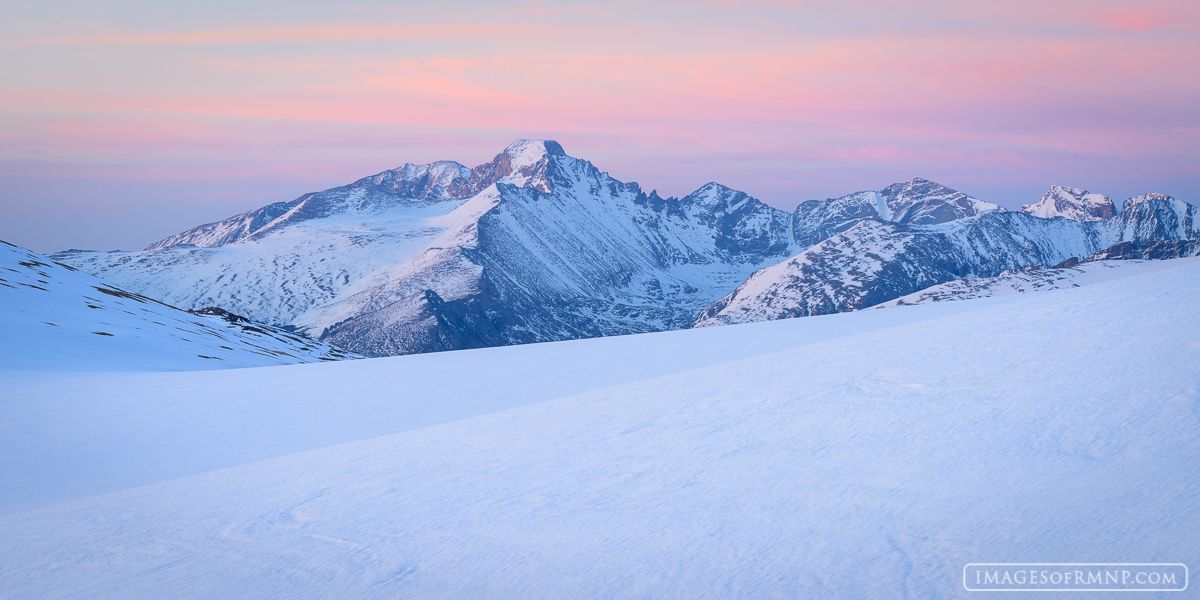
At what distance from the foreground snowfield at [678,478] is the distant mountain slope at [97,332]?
52.3 feet

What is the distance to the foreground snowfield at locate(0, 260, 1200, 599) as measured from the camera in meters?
8.98

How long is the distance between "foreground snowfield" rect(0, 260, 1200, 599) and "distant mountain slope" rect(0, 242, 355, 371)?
52.3ft

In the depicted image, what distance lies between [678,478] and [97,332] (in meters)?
40.7

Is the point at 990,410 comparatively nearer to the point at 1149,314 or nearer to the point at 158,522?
the point at 1149,314

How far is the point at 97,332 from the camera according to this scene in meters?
41.2

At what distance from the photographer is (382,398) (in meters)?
19.6

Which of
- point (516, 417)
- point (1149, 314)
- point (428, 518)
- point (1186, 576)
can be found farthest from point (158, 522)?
point (1149, 314)

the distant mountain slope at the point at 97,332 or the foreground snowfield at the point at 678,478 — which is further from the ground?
the foreground snowfield at the point at 678,478

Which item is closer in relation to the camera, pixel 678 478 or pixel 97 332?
pixel 678 478

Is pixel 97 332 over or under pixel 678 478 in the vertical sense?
under

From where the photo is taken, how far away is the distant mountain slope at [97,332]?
33.3 metres

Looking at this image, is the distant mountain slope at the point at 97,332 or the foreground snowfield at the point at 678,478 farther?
the distant mountain slope at the point at 97,332

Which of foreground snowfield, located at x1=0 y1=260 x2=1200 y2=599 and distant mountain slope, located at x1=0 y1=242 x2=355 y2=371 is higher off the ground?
foreground snowfield, located at x1=0 y1=260 x2=1200 y2=599

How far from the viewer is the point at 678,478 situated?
37.3 ft
